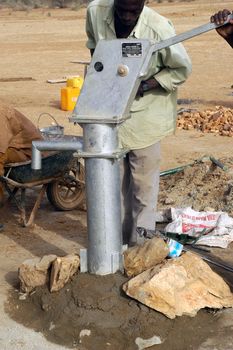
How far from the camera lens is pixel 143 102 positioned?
5090 mm

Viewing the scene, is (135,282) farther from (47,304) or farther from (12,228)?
(12,228)

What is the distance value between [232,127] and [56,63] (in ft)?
31.9

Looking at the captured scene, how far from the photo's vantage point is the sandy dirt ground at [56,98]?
448 cm

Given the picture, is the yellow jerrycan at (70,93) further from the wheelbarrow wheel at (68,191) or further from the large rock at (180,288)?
the large rock at (180,288)

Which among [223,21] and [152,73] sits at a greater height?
[223,21]

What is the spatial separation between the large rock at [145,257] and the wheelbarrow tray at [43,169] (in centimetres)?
190

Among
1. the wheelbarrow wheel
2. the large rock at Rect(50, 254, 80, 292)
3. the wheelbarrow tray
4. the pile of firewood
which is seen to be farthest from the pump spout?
the pile of firewood

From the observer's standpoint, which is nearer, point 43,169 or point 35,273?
point 35,273

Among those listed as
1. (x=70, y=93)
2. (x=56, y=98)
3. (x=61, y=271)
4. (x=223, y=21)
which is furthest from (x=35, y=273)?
(x=56, y=98)

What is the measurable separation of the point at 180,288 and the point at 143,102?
134 cm

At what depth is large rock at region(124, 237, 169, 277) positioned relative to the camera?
4578 mm

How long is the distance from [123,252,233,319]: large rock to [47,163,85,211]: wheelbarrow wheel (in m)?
2.37

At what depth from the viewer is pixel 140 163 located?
17.1 feet

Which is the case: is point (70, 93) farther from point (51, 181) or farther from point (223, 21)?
point (223, 21)
